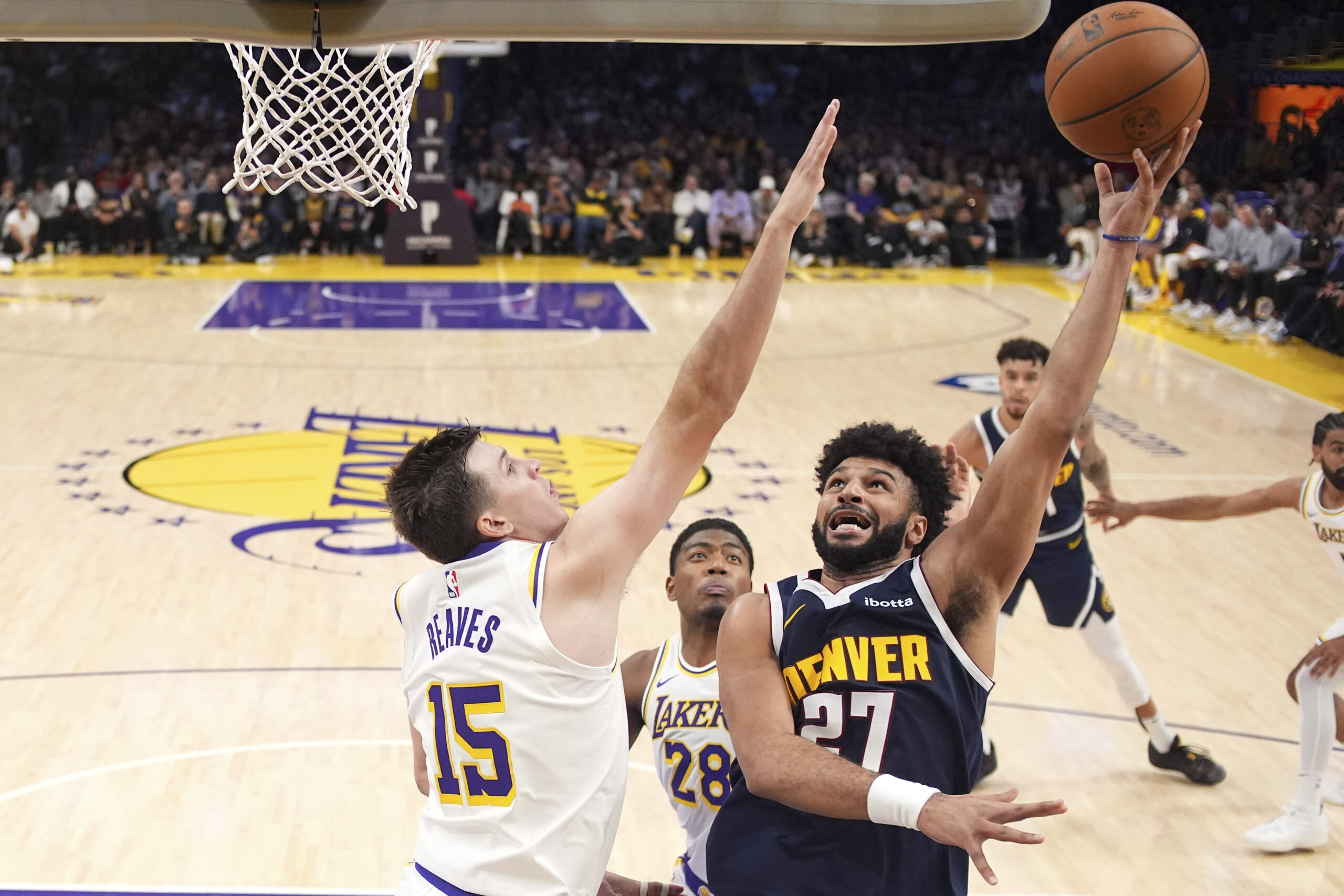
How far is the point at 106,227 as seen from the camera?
19500 mm

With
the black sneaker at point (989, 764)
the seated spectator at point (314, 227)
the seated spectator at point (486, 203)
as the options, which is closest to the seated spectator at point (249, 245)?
the seated spectator at point (314, 227)

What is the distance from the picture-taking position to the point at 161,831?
4684mm

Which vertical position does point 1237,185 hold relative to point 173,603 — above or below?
above

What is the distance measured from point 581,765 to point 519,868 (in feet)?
0.67

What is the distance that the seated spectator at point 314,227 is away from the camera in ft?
65.3

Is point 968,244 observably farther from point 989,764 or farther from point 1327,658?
point 1327,658

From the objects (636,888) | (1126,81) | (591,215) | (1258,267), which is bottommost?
(591,215)

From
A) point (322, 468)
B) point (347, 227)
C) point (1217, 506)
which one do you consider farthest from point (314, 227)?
point (1217, 506)

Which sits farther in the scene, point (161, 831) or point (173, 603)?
point (173, 603)

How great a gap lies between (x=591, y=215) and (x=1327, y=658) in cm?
1671

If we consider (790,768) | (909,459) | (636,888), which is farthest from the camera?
(636,888)

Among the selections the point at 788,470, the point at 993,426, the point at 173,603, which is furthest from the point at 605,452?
the point at 993,426

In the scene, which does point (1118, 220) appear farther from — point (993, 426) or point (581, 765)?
point (993, 426)

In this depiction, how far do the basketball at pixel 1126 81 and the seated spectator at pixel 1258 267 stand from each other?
12.5 metres
